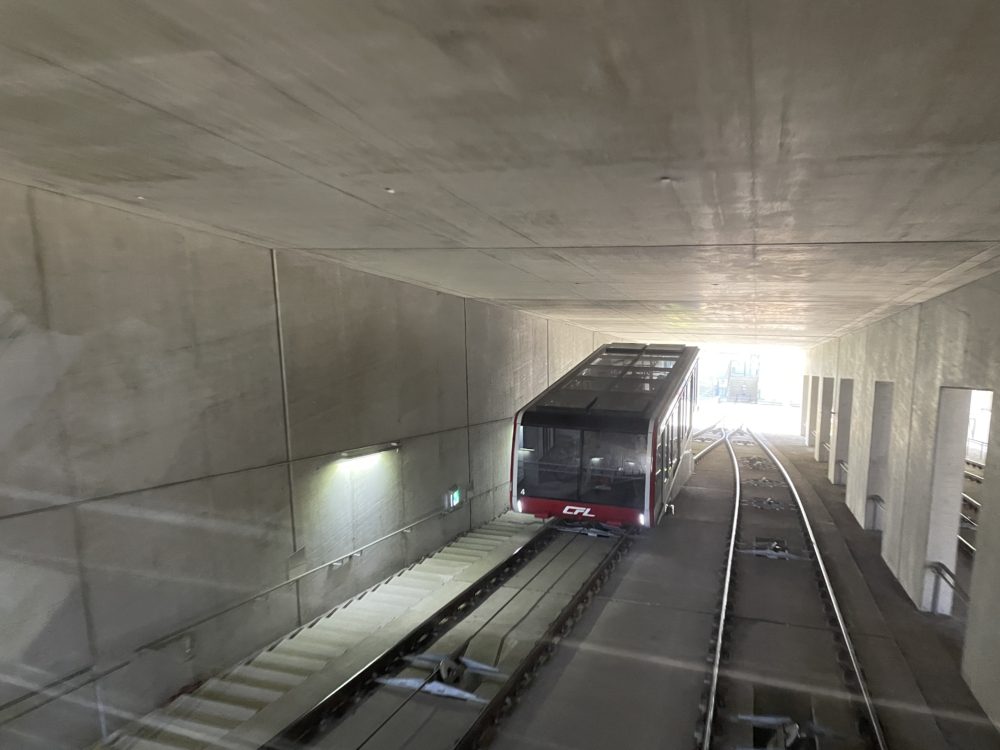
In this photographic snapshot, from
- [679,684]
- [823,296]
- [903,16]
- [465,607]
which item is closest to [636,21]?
[903,16]

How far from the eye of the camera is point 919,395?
8.23 meters

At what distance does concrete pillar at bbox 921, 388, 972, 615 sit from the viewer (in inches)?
286

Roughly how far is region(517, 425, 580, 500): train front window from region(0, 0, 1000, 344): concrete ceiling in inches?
197

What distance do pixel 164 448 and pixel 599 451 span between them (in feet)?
22.2

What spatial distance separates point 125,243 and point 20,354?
1.35 m

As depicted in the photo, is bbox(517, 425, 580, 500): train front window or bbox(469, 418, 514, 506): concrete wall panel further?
bbox(469, 418, 514, 506): concrete wall panel

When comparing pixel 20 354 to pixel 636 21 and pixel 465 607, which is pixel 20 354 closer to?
pixel 636 21

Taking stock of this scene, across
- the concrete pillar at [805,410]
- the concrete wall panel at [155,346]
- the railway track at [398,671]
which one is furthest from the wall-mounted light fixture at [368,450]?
the concrete pillar at [805,410]

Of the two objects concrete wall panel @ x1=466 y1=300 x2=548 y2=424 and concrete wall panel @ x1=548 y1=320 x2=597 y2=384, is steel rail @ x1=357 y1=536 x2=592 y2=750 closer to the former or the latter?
concrete wall panel @ x1=466 y1=300 x2=548 y2=424

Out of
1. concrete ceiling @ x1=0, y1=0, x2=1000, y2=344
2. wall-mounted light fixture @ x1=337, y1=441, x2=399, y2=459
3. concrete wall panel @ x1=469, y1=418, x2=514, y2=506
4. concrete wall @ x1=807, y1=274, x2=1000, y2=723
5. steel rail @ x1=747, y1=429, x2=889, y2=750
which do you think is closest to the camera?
concrete ceiling @ x1=0, y1=0, x2=1000, y2=344

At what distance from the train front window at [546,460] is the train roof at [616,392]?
31 cm

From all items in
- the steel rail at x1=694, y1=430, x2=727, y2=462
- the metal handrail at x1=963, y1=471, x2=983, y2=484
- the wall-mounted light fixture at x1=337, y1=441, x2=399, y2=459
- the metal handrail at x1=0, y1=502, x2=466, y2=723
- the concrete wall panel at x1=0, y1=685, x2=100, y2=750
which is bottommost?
the steel rail at x1=694, y1=430, x2=727, y2=462

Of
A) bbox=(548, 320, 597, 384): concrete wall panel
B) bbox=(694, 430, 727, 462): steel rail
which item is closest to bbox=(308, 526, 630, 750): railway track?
bbox=(548, 320, 597, 384): concrete wall panel

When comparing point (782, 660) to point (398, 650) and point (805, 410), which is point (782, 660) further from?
point (805, 410)
